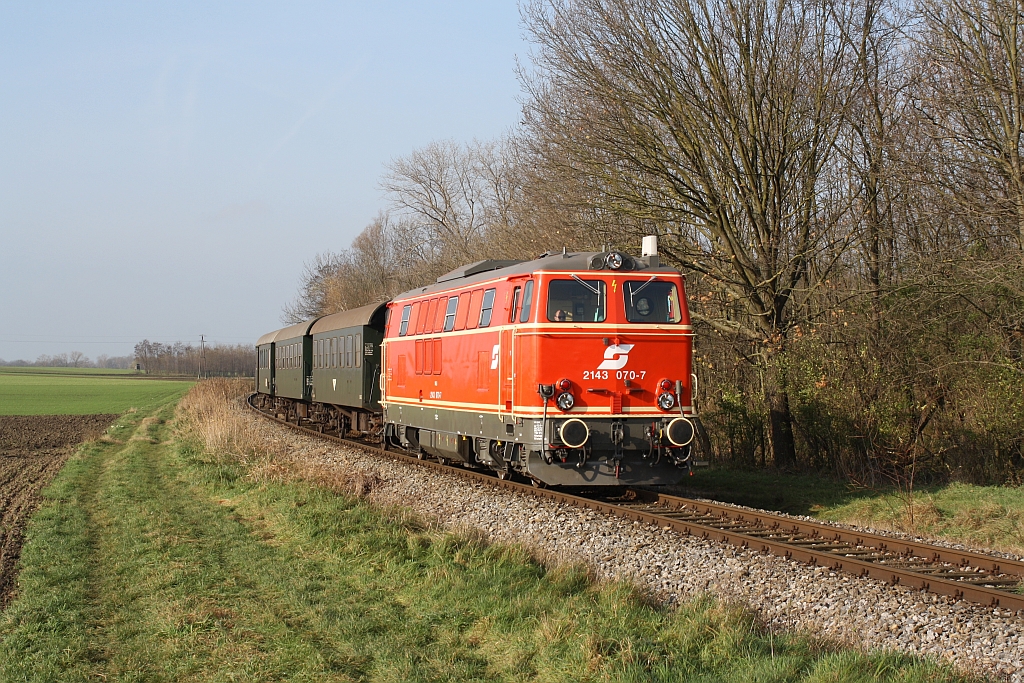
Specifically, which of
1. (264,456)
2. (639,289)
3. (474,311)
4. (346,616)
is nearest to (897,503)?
(639,289)

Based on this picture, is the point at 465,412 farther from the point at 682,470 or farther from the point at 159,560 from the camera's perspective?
the point at 159,560

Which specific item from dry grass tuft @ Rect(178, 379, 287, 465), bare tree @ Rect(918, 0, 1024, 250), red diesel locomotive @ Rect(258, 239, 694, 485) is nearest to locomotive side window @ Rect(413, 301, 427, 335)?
red diesel locomotive @ Rect(258, 239, 694, 485)

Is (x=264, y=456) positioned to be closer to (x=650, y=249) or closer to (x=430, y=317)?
(x=430, y=317)

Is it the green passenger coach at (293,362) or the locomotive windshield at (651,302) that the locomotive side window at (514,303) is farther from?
the green passenger coach at (293,362)

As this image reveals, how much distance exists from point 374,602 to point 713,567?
3.23 metres

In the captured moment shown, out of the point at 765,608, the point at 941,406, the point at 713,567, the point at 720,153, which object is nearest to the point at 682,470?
the point at 713,567

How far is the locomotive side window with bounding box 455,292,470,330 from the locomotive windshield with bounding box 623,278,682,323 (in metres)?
2.96

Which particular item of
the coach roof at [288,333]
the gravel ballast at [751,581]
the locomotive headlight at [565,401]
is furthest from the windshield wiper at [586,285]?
the coach roof at [288,333]

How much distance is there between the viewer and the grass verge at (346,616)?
6.16 m

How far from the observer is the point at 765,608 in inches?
299

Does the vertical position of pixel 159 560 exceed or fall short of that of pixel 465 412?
it falls short

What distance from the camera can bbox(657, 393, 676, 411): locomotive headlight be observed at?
40.1 feet

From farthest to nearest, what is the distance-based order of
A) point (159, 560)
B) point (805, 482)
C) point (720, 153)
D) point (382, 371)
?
point (382, 371), point (720, 153), point (805, 482), point (159, 560)

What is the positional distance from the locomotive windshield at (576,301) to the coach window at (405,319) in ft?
18.8
